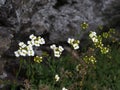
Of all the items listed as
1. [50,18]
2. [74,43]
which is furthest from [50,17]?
[74,43]

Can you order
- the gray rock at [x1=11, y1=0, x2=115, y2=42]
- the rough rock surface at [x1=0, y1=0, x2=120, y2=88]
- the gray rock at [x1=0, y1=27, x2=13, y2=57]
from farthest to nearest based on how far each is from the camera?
the gray rock at [x1=11, y1=0, x2=115, y2=42]
the rough rock surface at [x1=0, y1=0, x2=120, y2=88]
the gray rock at [x1=0, y1=27, x2=13, y2=57]

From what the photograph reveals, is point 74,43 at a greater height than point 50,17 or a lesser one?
lesser

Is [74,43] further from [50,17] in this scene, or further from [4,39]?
[4,39]

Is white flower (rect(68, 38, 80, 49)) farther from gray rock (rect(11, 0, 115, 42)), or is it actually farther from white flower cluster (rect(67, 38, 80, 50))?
gray rock (rect(11, 0, 115, 42))

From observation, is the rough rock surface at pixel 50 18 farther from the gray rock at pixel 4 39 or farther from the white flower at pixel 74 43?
the white flower at pixel 74 43

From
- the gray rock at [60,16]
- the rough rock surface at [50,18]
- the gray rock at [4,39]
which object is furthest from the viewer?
the gray rock at [60,16]

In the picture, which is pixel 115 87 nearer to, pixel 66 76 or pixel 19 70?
pixel 66 76

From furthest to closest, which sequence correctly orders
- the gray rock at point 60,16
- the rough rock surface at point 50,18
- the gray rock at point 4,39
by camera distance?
the gray rock at point 60,16 < the rough rock surface at point 50,18 < the gray rock at point 4,39

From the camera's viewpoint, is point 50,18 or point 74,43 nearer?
point 74,43

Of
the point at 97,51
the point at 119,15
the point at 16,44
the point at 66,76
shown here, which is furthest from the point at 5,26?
the point at 119,15

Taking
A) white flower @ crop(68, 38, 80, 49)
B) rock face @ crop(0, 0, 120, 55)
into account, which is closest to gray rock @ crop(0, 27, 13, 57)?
rock face @ crop(0, 0, 120, 55)

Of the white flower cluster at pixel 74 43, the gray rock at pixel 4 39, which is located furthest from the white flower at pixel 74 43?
the gray rock at pixel 4 39
